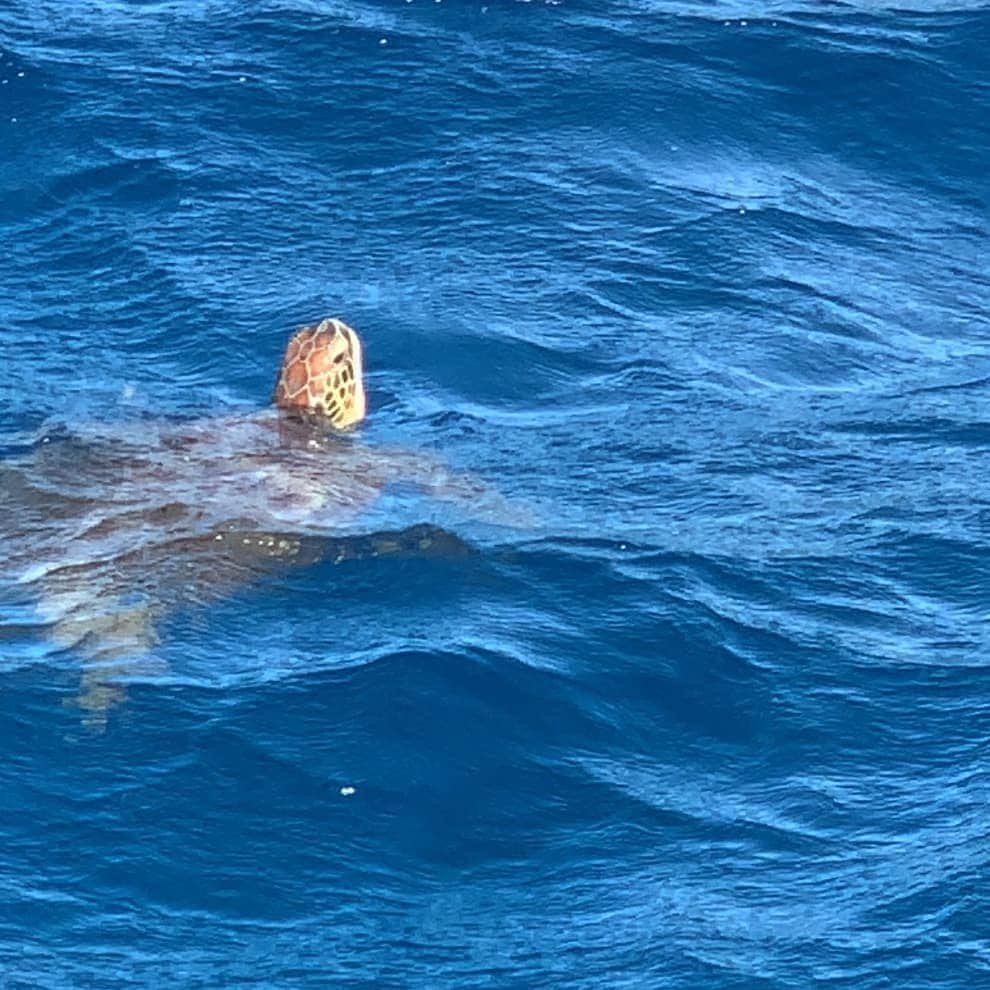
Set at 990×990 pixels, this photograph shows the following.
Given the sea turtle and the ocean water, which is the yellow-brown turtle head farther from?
the ocean water

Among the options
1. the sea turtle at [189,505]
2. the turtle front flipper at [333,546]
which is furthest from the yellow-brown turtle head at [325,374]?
the turtle front flipper at [333,546]

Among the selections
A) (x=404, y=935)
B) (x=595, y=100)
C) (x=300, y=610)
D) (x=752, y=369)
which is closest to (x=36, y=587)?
(x=300, y=610)

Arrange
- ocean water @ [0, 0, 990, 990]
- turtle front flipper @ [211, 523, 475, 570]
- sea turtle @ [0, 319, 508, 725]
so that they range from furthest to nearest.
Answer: turtle front flipper @ [211, 523, 475, 570], sea turtle @ [0, 319, 508, 725], ocean water @ [0, 0, 990, 990]

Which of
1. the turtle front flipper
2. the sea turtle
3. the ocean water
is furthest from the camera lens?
the turtle front flipper

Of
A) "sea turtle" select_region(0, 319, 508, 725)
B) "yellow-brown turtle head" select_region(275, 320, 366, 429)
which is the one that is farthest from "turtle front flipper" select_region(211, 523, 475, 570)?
"yellow-brown turtle head" select_region(275, 320, 366, 429)

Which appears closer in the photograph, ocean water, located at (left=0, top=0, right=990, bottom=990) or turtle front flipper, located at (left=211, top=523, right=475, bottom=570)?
ocean water, located at (left=0, top=0, right=990, bottom=990)

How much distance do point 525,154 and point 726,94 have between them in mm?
1584

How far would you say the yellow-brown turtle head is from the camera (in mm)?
10562

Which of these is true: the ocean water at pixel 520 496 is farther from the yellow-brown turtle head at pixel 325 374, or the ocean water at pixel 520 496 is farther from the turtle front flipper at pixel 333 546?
the yellow-brown turtle head at pixel 325 374

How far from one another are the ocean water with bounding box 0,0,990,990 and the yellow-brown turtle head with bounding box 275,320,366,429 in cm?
19

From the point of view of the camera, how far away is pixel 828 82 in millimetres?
14234

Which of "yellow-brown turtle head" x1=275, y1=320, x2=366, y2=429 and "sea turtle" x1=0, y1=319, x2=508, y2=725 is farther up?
"yellow-brown turtle head" x1=275, y1=320, x2=366, y2=429

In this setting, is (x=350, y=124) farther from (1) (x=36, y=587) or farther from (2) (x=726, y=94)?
(1) (x=36, y=587)

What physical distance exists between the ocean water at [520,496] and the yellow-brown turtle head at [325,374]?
19cm
